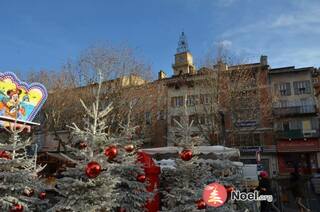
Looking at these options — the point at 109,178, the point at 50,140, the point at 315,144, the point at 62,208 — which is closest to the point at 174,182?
the point at 109,178

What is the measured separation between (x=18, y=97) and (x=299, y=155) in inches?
1264

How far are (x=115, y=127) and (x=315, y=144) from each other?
2374 centimetres

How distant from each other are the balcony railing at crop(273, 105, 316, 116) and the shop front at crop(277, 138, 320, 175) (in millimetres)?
3152

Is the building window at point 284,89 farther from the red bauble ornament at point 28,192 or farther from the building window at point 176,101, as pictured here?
the red bauble ornament at point 28,192

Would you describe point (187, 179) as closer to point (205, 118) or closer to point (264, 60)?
point (205, 118)

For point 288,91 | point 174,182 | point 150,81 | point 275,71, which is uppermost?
point 275,71

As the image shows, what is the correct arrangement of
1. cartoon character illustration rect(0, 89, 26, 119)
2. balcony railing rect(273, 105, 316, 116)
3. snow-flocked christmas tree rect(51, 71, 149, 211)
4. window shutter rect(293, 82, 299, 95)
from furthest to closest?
window shutter rect(293, 82, 299, 95), balcony railing rect(273, 105, 316, 116), cartoon character illustration rect(0, 89, 26, 119), snow-flocked christmas tree rect(51, 71, 149, 211)

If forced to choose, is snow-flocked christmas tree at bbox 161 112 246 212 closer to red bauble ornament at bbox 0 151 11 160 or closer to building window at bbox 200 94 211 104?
red bauble ornament at bbox 0 151 11 160

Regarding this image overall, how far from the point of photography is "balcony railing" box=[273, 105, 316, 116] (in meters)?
36.4

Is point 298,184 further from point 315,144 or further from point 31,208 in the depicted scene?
point 315,144

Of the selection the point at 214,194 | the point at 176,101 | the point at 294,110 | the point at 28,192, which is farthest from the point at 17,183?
the point at 294,110

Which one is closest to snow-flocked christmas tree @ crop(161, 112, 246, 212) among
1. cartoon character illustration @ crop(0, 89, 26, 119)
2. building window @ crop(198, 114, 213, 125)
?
cartoon character illustration @ crop(0, 89, 26, 119)

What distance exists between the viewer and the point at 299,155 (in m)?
36.4

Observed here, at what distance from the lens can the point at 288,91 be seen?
38.1 metres
